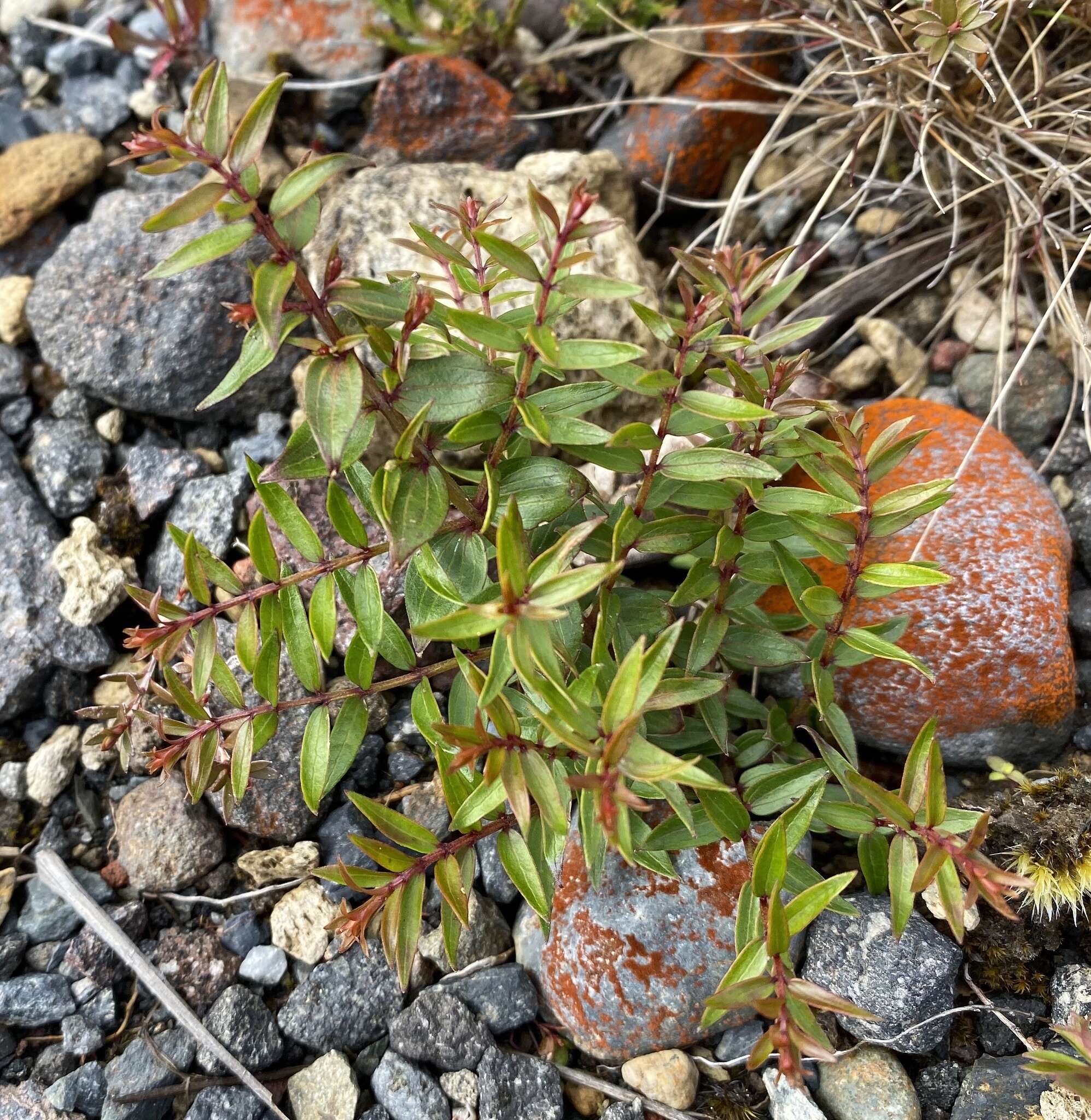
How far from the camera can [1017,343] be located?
345 centimetres

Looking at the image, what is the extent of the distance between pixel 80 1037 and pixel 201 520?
1.50 meters

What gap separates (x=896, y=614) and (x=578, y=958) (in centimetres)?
124

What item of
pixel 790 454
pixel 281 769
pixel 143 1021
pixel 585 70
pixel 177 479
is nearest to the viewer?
pixel 790 454

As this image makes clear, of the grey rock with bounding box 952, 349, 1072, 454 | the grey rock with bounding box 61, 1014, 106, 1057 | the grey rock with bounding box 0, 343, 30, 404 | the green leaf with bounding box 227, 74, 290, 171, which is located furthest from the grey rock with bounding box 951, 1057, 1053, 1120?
the grey rock with bounding box 0, 343, 30, 404

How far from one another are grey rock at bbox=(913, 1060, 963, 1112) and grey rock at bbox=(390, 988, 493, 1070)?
3.41 feet

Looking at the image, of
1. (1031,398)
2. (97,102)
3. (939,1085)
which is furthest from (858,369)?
(97,102)

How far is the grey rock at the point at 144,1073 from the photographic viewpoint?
238cm

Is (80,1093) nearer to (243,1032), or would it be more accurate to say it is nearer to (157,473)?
(243,1032)

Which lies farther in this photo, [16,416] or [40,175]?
[40,175]

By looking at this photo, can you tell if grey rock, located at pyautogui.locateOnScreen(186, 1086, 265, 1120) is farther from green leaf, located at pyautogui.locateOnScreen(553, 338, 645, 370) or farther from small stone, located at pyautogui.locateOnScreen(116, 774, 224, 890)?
green leaf, located at pyautogui.locateOnScreen(553, 338, 645, 370)

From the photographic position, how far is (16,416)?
3453 mm

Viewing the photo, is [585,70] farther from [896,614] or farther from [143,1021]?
[143,1021]

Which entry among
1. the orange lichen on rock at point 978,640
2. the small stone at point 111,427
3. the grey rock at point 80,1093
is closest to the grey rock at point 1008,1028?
the orange lichen on rock at point 978,640

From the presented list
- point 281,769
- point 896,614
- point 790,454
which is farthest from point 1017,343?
point 281,769
